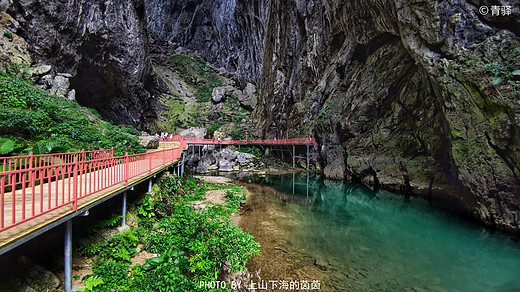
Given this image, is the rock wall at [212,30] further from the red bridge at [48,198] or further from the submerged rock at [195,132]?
the red bridge at [48,198]

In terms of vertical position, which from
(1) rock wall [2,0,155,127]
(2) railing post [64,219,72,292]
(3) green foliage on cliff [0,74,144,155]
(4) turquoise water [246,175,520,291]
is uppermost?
(1) rock wall [2,0,155,127]

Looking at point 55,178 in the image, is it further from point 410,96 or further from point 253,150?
point 253,150

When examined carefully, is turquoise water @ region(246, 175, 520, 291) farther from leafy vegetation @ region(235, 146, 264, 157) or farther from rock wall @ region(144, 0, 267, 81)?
rock wall @ region(144, 0, 267, 81)

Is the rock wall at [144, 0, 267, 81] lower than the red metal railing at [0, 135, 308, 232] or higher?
higher

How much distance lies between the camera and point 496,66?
28.8 ft

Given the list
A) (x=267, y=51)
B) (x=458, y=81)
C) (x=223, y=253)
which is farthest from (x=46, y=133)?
(x=267, y=51)

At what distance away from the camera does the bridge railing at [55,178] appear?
2.93m

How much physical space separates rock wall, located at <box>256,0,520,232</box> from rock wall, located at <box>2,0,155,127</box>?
2027 cm

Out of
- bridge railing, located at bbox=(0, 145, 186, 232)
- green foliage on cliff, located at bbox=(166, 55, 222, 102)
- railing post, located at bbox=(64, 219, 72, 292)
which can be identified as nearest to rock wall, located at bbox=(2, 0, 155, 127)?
bridge railing, located at bbox=(0, 145, 186, 232)

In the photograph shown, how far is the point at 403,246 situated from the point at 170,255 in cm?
808

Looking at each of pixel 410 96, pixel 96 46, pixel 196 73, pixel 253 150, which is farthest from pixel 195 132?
pixel 410 96

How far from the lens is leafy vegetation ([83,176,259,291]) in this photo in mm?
4003

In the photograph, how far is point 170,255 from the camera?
15.5ft

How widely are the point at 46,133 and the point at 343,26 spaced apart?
26.3 metres
